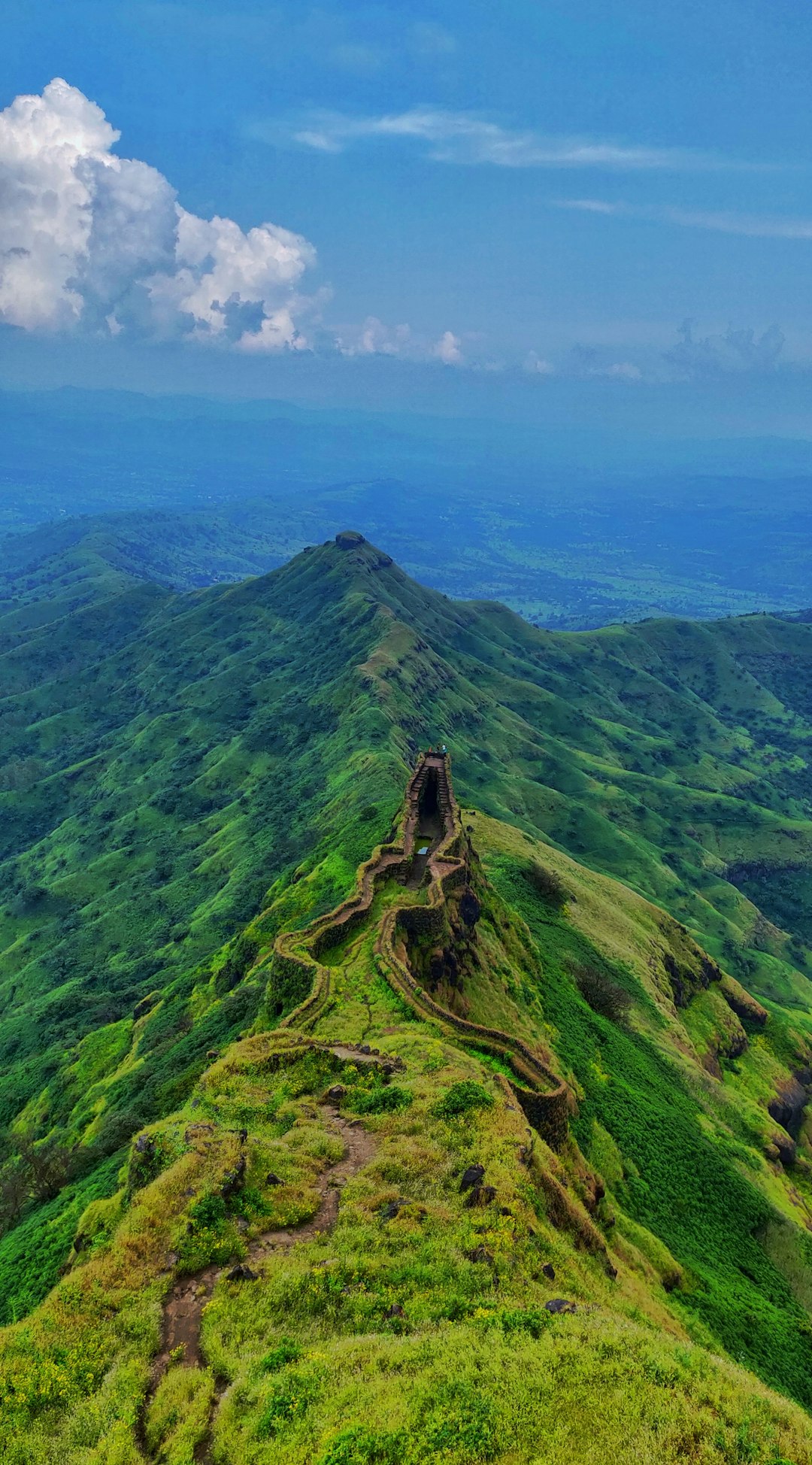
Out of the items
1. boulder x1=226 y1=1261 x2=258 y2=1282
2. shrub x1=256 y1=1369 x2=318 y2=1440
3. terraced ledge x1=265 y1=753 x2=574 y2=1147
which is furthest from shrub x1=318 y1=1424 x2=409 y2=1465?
terraced ledge x1=265 y1=753 x2=574 y2=1147

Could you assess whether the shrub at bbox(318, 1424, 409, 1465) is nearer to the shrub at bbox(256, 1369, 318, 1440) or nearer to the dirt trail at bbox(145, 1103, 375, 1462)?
the shrub at bbox(256, 1369, 318, 1440)

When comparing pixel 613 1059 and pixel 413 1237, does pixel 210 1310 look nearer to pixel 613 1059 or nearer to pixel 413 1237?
pixel 413 1237

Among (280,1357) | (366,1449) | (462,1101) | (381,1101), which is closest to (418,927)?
(381,1101)

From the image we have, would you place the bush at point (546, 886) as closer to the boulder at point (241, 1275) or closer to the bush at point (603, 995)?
the bush at point (603, 995)

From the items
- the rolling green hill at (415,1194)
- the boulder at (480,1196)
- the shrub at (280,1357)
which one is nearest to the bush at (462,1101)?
the rolling green hill at (415,1194)

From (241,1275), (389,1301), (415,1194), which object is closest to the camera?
(389,1301)

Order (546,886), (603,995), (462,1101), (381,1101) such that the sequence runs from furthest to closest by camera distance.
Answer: (546,886) < (603,995) < (381,1101) < (462,1101)

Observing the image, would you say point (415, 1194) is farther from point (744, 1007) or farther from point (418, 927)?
point (744, 1007)
